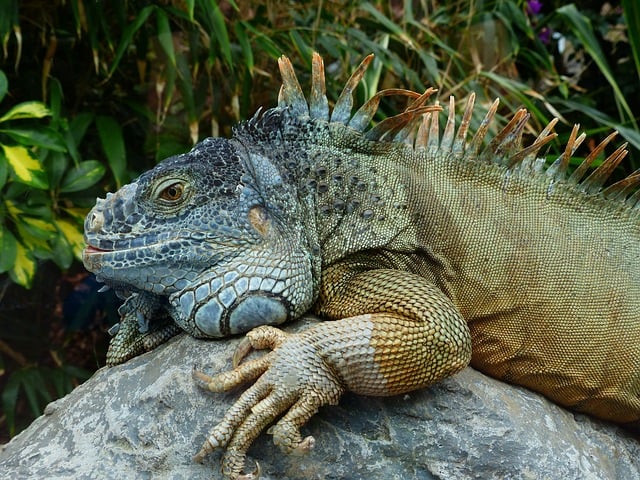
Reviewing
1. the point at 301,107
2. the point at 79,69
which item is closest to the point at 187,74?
the point at 79,69

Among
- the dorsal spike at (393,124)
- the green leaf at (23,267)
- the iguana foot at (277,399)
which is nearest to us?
the iguana foot at (277,399)

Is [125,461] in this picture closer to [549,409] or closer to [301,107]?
[301,107]

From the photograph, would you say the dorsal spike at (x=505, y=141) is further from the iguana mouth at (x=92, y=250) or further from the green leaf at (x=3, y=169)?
the green leaf at (x=3, y=169)

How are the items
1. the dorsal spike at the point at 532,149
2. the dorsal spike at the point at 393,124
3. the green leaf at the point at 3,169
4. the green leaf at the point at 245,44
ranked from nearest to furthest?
the dorsal spike at the point at 393,124
the dorsal spike at the point at 532,149
the green leaf at the point at 3,169
the green leaf at the point at 245,44

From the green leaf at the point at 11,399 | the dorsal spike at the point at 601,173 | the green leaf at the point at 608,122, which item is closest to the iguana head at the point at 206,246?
the dorsal spike at the point at 601,173

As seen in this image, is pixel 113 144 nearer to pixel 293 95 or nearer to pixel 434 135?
pixel 293 95

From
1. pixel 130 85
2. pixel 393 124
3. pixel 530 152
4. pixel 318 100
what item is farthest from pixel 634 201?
pixel 130 85
